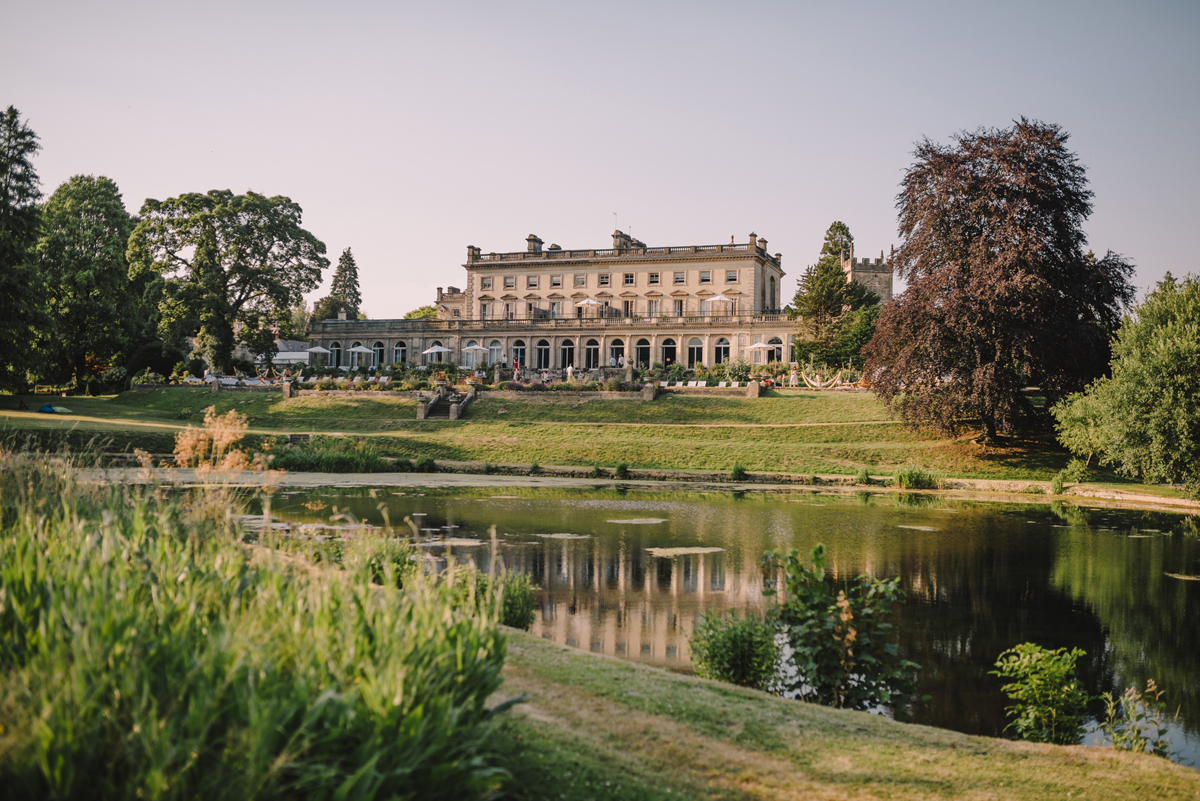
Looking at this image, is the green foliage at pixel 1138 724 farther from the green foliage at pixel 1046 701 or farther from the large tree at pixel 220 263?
the large tree at pixel 220 263

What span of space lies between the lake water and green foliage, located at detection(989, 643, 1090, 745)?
0.33 m

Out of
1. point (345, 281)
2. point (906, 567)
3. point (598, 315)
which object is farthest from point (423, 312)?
point (906, 567)

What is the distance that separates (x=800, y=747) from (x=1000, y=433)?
31.1m

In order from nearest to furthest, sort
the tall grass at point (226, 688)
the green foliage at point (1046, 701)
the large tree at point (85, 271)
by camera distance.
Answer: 1. the tall grass at point (226, 688)
2. the green foliage at point (1046, 701)
3. the large tree at point (85, 271)

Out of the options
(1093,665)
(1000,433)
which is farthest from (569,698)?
(1000,433)

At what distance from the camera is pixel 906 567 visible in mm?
13055

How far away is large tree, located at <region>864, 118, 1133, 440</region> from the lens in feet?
94.0

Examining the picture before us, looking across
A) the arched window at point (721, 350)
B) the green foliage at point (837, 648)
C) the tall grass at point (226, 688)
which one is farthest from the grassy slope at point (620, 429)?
the tall grass at point (226, 688)

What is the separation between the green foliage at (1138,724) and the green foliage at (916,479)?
18.9 metres

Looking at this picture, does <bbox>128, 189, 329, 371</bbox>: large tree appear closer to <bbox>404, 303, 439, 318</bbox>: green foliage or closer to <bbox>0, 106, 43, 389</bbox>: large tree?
<bbox>0, 106, 43, 389</bbox>: large tree

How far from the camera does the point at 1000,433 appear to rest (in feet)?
106

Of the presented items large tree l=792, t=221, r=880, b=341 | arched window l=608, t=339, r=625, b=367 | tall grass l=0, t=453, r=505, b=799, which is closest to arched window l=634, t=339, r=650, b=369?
arched window l=608, t=339, r=625, b=367

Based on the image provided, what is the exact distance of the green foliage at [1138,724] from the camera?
626cm

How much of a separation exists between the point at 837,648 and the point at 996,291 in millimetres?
25457
